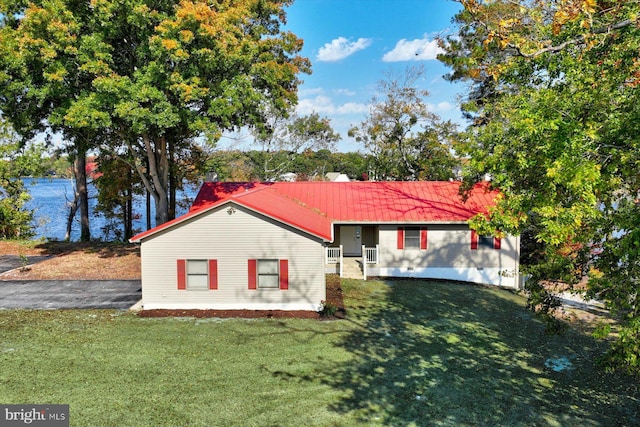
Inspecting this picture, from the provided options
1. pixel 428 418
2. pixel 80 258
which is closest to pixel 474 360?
pixel 428 418

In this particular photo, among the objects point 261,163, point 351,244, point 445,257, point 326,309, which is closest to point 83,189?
point 351,244

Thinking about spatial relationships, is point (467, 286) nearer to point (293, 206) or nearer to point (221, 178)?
point (293, 206)

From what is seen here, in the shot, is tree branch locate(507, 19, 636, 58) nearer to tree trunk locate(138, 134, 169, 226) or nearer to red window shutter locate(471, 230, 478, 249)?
red window shutter locate(471, 230, 478, 249)

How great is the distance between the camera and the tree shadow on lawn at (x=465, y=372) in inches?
344

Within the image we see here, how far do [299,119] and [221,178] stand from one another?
41.0 feet

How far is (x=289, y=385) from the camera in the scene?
9.52 m

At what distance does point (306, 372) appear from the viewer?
10219 millimetres

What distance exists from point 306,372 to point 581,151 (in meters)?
7.62

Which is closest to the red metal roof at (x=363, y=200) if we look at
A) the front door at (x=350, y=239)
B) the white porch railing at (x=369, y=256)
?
the white porch railing at (x=369, y=256)

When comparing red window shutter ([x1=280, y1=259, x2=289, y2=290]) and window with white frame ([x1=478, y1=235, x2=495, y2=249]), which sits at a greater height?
window with white frame ([x1=478, y1=235, x2=495, y2=249])

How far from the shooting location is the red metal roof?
67.4 ft

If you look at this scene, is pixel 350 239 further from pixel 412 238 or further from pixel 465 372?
pixel 465 372
